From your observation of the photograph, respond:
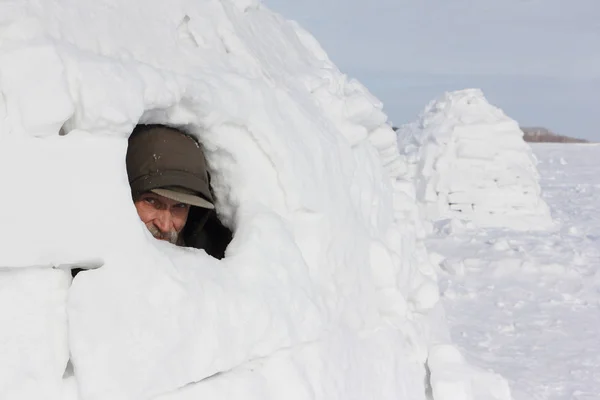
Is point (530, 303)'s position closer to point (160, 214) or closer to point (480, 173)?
point (480, 173)

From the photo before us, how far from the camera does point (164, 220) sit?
8.67 feet

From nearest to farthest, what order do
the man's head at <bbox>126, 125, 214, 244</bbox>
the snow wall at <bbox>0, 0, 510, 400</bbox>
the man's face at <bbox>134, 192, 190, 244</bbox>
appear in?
the snow wall at <bbox>0, 0, 510, 400</bbox>, the man's head at <bbox>126, 125, 214, 244</bbox>, the man's face at <bbox>134, 192, 190, 244</bbox>

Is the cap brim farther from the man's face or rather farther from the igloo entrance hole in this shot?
the igloo entrance hole

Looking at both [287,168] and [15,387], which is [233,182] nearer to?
[287,168]

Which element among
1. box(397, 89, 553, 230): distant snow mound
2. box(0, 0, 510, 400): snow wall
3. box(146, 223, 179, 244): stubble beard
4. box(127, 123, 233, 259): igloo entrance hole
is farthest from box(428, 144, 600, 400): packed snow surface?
box(146, 223, 179, 244): stubble beard

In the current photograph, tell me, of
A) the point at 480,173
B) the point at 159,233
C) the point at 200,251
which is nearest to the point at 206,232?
the point at 159,233

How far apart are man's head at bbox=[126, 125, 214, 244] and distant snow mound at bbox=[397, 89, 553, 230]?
10.8 metres

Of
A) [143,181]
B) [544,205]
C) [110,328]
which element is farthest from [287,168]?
[544,205]

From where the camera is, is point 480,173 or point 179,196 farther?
point 480,173

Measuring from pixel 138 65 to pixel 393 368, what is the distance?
6.03 feet

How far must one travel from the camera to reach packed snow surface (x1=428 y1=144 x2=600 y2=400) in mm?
5949

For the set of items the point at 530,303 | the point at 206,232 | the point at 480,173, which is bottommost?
the point at 530,303

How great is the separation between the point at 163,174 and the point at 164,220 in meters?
0.26

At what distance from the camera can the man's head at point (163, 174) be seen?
2459mm
